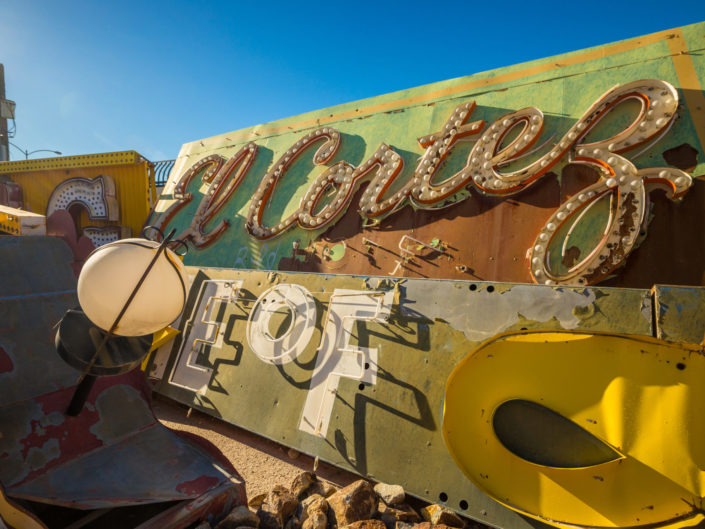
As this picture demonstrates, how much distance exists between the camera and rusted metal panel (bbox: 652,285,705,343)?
2.52m

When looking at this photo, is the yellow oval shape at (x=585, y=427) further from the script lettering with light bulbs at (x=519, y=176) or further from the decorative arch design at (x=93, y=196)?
the decorative arch design at (x=93, y=196)

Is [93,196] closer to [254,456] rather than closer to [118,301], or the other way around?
[254,456]

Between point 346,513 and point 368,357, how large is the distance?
1412mm

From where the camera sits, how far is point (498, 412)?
9.14 ft

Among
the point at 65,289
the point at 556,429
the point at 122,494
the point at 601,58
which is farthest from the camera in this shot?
the point at 601,58

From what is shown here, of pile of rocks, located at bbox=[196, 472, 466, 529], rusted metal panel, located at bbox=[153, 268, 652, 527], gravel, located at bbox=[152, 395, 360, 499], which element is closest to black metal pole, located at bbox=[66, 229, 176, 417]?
pile of rocks, located at bbox=[196, 472, 466, 529]

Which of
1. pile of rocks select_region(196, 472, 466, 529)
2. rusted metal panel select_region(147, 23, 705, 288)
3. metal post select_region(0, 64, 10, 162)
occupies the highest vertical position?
metal post select_region(0, 64, 10, 162)

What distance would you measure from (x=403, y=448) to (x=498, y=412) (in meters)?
0.94

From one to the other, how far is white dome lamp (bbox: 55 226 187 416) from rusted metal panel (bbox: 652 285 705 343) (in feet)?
11.2

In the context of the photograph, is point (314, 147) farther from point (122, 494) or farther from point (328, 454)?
point (122, 494)

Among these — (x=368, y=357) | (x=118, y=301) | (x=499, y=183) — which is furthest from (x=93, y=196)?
(x=499, y=183)

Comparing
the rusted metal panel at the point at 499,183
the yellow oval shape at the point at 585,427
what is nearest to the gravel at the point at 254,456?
the yellow oval shape at the point at 585,427

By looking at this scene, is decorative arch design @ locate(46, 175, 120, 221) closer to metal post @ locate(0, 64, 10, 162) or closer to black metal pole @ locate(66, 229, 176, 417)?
black metal pole @ locate(66, 229, 176, 417)

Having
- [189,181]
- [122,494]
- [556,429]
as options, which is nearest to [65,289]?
[122,494]
